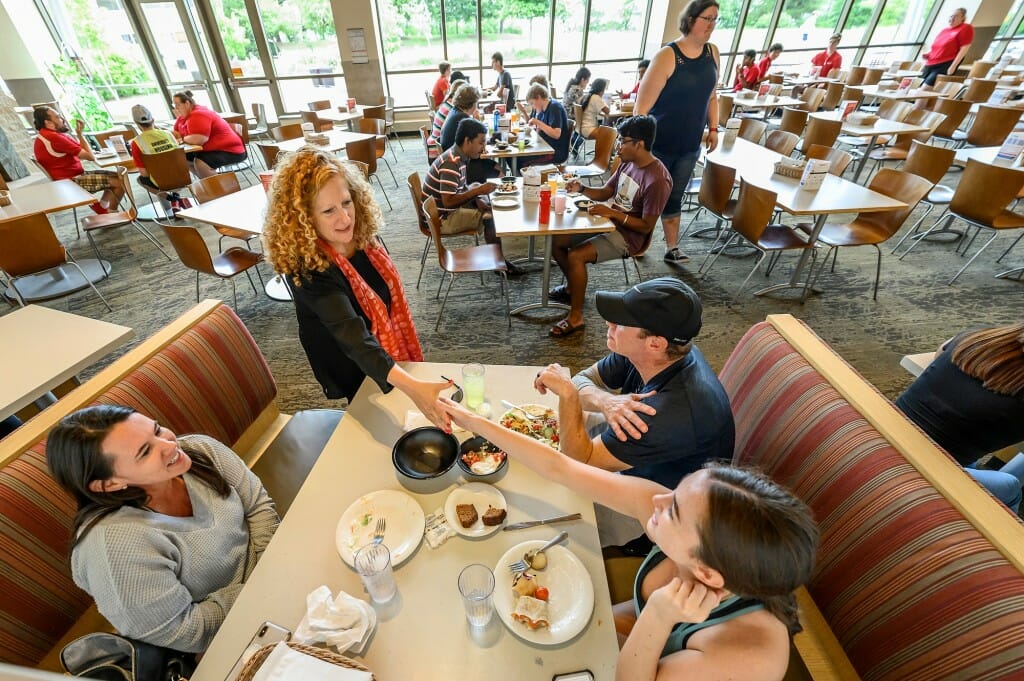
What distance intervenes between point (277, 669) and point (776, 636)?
3.12 ft

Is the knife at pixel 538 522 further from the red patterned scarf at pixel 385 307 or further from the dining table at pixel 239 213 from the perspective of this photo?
the dining table at pixel 239 213

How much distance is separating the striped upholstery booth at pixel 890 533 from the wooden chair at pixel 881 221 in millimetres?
2505

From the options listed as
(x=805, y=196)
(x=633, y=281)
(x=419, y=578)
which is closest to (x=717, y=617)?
(x=419, y=578)

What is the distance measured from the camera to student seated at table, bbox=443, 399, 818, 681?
0.76 m

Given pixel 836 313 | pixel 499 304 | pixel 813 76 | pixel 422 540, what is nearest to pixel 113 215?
pixel 499 304

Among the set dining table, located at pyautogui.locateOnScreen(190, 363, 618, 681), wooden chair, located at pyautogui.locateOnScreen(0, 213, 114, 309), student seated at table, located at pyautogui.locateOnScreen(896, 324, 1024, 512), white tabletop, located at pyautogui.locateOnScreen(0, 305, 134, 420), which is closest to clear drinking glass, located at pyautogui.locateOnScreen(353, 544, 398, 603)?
dining table, located at pyautogui.locateOnScreen(190, 363, 618, 681)

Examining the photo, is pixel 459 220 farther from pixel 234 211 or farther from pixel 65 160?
pixel 65 160

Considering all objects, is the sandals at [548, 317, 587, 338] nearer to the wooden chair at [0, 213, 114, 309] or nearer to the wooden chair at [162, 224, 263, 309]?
the wooden chair at [162, 224, 263, 309]

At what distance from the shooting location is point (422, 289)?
4.00m

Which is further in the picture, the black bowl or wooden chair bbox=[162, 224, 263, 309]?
wooden chair bbox=[162, 224, 263, 309]

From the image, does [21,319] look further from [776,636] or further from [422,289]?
[776,636]

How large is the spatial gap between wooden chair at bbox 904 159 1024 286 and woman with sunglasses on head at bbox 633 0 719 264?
220 centimetres

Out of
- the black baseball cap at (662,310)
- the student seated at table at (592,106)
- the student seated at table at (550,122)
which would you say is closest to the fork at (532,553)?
the black baseball cap at (662,310)

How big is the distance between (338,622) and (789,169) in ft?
14.6
